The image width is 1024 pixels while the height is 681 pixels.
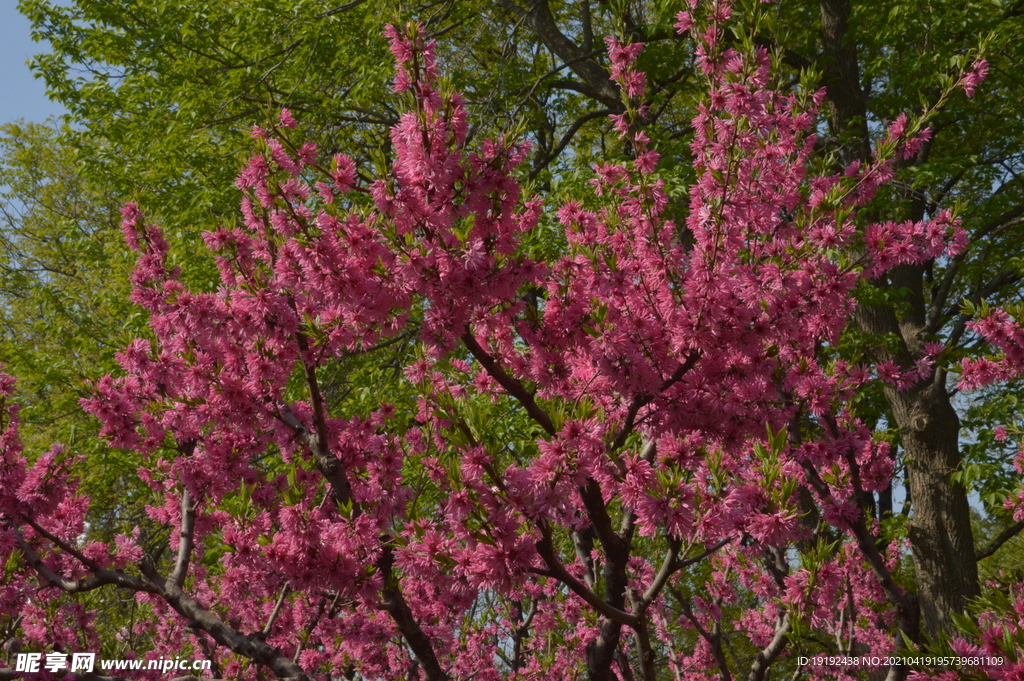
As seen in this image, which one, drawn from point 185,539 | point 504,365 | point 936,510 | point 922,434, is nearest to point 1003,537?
point 936,510

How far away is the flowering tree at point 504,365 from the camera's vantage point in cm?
336

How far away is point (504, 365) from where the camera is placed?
15.0ft

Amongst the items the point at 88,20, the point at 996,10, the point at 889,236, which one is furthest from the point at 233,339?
the point at 88,20

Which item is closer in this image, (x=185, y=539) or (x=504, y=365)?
(x=504, y=365)

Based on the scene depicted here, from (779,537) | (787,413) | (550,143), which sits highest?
(550,143)

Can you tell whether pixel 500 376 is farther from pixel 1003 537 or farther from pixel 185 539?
pixel 1003 537

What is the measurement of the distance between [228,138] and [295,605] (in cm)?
632

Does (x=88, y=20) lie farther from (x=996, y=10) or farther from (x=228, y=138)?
(x=996, y=10)

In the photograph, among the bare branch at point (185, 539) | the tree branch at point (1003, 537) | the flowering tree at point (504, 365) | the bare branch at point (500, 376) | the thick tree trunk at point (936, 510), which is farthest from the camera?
the thick tree trunk at point (936, 510)

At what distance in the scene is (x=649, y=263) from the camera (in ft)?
12.7

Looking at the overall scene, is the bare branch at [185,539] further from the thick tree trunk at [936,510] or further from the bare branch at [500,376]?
the thick tree trunk at [936,510]

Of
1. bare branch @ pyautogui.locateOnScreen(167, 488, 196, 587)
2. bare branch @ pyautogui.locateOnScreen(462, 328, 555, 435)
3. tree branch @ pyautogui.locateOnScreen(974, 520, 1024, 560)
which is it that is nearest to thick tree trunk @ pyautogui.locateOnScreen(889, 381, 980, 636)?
tree branch @ pyautogui.locateOnScreen(974, 520, 1024, 560)

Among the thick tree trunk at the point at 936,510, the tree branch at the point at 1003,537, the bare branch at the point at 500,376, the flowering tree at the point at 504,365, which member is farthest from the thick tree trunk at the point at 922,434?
the bare branch at the point at 500,376

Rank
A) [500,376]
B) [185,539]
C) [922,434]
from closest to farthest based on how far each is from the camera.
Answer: [500,376] < [185,539] < [922,434]
